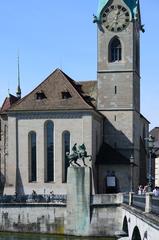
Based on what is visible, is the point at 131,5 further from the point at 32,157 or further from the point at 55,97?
the point at 32,157

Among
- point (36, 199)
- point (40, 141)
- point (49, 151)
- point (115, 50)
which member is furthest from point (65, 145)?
point (115, 50)

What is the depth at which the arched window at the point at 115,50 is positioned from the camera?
65.6 m

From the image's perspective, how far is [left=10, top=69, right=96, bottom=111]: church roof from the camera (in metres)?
60.7

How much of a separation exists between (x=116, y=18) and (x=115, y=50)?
10.4 feet

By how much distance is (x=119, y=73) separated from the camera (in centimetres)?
6531

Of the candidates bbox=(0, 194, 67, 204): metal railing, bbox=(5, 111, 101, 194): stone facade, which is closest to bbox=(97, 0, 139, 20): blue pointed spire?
bbox=(5, 111, 101, 194): stone facade

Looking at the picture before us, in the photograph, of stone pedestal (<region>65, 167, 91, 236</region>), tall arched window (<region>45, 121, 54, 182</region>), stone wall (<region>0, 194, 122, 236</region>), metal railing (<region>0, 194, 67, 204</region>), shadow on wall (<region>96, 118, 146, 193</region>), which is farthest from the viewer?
shadow on wall (<region>96, 118, 146, 193</region>)

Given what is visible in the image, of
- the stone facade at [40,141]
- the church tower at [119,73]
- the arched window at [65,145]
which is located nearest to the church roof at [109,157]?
the church tower at [119,73]

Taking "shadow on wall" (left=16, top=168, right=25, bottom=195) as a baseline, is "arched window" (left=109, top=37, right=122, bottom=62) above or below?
above

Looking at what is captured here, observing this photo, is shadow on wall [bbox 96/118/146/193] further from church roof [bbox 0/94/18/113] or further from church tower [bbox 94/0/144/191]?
church roof [bbox 0/94/18/113]

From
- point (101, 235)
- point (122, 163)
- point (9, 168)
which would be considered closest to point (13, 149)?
point (9, 168)

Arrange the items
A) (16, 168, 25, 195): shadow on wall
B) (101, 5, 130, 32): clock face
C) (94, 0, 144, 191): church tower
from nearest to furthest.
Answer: (16, 168, 25, 195): shadow on wall
(94, 0, 144, 191): church tower
(101, 5, 130, 32): clock face

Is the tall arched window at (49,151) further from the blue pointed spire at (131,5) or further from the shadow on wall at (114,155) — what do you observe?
the blue pointed spire at (131,5)

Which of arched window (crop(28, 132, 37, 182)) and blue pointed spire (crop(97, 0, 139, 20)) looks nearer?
arched window (crop(28, 132, 37, 182))
